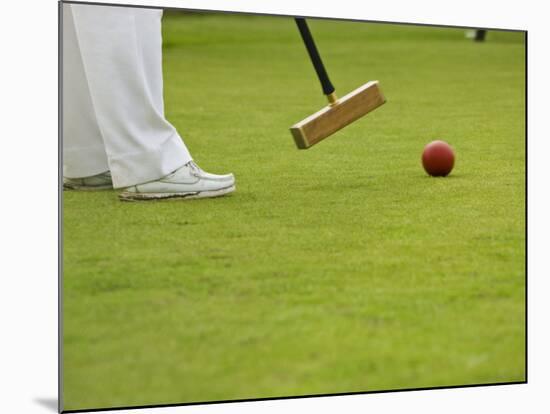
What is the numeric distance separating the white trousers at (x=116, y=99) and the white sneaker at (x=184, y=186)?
0.08 feet

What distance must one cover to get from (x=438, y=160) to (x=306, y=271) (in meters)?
1.06

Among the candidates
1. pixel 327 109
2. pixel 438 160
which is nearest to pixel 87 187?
pixel 327 109

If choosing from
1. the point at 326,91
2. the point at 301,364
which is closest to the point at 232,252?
the point at 301,364

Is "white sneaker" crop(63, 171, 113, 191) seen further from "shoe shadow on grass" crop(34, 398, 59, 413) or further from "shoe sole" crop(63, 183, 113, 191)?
"shoe shadow on grass" crop(34, 398, 59, 413)

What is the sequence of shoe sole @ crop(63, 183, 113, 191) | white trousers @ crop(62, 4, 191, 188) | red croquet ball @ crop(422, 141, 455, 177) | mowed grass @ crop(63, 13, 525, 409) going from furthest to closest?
1. red croquet ball @ crop(422, 141, 455, 177)
2. shoe sole @ crop(63, 183, 113, 191)
3. white trousers @ crop(62, 4, 191, 188)
4. mowed grass @ crop(63, 13, 525, 409)

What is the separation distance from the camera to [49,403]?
9.95 feet

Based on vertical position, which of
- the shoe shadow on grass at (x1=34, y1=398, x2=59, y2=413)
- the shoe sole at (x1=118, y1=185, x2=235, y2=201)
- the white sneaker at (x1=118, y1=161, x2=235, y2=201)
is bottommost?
the shoe shadow on grass at (x1=34, y1=398, x2=59, y2=413)

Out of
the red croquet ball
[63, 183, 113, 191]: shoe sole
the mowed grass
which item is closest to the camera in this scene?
the mowed grass

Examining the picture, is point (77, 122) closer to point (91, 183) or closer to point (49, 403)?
point (91, 183)

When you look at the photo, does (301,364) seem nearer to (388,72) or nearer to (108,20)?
(108,20)

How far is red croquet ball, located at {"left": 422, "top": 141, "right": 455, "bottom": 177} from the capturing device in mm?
4086

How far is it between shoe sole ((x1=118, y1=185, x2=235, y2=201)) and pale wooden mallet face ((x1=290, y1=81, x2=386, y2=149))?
12.2 inches

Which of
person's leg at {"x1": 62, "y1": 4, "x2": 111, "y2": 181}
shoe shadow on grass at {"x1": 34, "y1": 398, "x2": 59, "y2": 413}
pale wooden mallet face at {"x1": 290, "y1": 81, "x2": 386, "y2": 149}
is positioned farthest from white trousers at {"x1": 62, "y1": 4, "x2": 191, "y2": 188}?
shoe shadow on grass at {"x1": 34, "y1": 398, "x2": 59, "y2": 413}

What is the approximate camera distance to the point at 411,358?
9.93 ft
